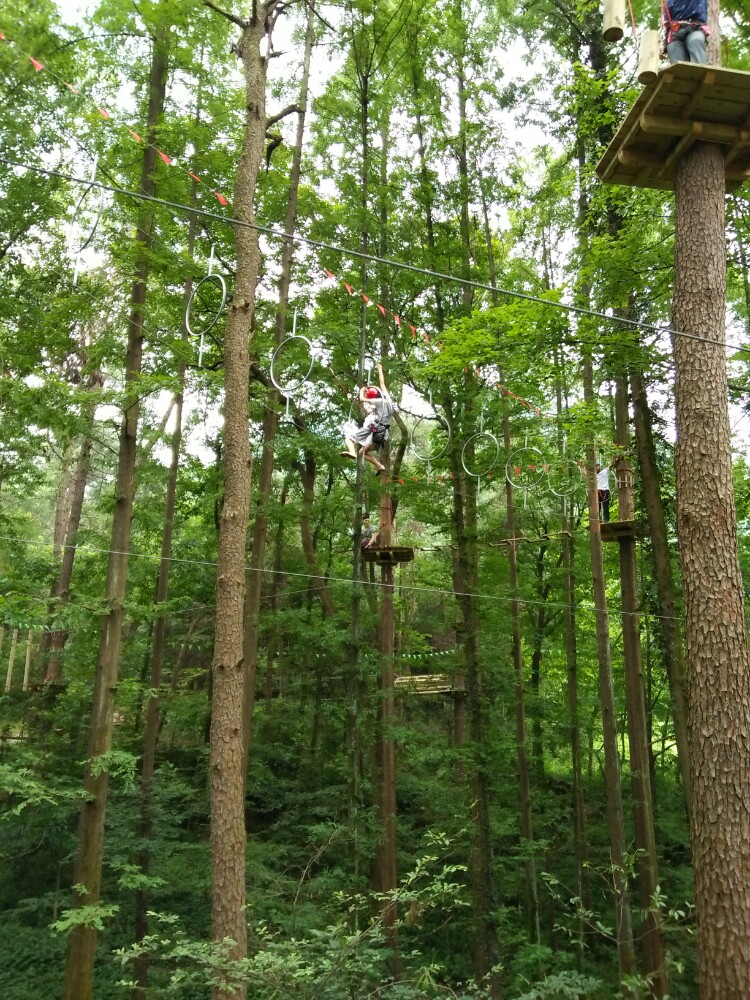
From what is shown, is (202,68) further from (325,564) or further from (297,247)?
(325,564)

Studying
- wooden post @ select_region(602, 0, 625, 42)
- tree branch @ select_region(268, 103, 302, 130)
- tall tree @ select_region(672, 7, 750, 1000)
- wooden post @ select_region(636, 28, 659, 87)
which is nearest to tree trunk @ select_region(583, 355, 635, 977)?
tall tree @ select_region(672, 7, 750, 1000)

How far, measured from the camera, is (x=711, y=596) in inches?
170

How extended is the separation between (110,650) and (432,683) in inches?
365

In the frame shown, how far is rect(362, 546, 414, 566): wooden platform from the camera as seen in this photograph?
8.70 metres

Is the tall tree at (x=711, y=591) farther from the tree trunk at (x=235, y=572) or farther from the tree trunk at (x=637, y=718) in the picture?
the tree trunk at (x=637, y=718)

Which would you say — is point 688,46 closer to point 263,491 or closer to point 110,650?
point 263,491

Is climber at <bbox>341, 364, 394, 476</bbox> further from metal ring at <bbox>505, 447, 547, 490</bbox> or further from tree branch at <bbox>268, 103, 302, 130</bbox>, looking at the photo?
tree branch at <bbox>268, 103, 302, 130</bbox>

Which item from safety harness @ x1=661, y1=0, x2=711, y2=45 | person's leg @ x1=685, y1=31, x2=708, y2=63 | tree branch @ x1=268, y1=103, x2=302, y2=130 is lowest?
person's leg @ x1=685, y1=31, x2=708, y2=63

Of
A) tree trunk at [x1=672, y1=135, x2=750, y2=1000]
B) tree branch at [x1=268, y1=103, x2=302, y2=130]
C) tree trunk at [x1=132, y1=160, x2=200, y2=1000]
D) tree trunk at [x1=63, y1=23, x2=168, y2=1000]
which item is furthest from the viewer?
tree trunk at [x1=132, y1=160, x2=200, y2=1000]

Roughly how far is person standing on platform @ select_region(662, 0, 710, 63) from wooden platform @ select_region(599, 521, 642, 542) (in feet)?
13.8

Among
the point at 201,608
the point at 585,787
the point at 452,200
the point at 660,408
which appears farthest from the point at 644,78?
the point at 585,787

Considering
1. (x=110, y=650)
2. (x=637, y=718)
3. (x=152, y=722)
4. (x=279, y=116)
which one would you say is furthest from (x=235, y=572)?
(x=152, y=722)

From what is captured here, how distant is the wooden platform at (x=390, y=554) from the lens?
→ 28.5 ft

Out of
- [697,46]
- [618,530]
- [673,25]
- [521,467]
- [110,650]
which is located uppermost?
[673,25]
